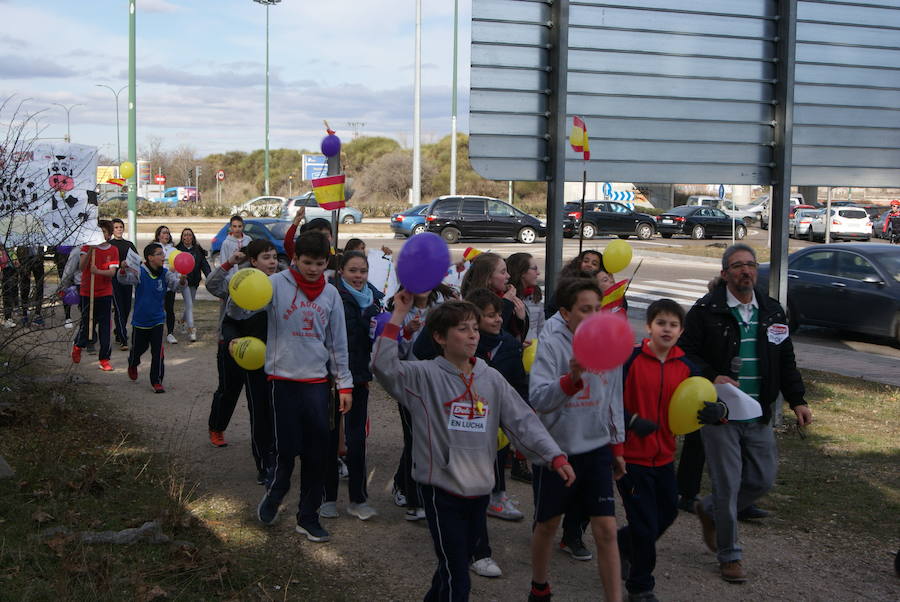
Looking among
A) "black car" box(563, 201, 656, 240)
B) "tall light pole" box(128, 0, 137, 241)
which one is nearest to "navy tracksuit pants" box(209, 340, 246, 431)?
"tall light pole" box(128, 0, 137, 241)

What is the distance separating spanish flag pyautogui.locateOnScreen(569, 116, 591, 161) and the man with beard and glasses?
267cm

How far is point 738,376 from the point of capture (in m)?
5.08

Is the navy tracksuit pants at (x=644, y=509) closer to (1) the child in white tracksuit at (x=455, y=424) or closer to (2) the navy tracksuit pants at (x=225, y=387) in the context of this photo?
(1) the child in white tracksuit at (x=455, y=424)

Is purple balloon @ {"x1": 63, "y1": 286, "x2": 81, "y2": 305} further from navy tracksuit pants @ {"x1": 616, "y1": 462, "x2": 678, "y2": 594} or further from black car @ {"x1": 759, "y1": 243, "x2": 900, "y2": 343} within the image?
black car @ {"x1": 759, "y1": 243, "x2": 900, "y2": 343}

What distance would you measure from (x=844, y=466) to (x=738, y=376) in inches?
106

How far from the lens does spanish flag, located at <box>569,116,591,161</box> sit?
7602 millimetres

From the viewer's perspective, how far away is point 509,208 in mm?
33656

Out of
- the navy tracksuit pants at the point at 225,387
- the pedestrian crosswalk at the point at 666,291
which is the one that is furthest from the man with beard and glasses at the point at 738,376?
the pedestrian crosswalk at the point at 666,291

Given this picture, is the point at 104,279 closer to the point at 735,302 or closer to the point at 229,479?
the point at 229,479

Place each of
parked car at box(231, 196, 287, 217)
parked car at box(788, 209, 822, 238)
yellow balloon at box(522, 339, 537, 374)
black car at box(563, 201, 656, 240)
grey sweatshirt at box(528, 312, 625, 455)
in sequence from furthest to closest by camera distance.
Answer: parked car at box(231, 196, 287, 217), parked car at box(788, 209, 822, 238), black car at box(563, 201, 656, 240), yellow balloon at box(522, 339, 537, 374), grey sweatshirt at box(528, 312, 625, 455)

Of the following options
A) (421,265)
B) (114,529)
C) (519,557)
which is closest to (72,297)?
(114,529)

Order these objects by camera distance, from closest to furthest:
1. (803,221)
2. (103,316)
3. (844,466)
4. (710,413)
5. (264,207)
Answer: (710,413)
(844,466)
(103,316)
(803,221)
(264,207)

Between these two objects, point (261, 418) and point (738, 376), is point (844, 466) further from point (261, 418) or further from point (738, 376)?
point (261, 418)

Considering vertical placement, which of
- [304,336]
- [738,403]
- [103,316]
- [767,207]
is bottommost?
[103,316]
